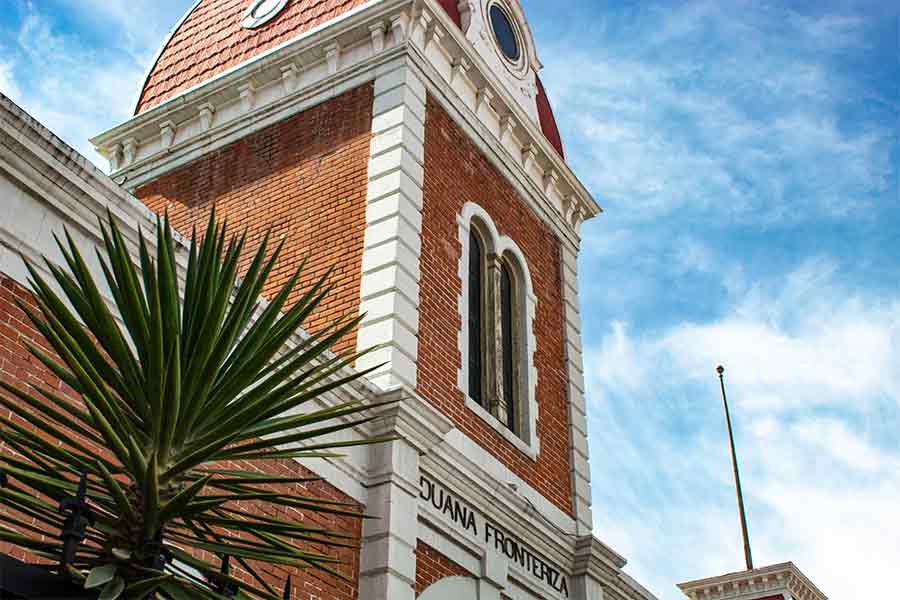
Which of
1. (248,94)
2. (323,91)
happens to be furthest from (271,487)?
(248,94)

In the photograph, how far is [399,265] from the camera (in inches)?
520

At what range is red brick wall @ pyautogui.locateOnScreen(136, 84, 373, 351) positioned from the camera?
13836 mm

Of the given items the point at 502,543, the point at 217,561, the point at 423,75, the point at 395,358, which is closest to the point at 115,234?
the point at 217,561

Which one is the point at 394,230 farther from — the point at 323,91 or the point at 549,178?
the point at 549,178

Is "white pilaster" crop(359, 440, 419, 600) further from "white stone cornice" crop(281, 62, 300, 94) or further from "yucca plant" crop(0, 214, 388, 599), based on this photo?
"white stone cornice" crop(281, 62, 300, 94)

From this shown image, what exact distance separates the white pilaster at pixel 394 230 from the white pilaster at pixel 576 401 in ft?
12.5

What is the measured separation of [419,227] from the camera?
13961mm

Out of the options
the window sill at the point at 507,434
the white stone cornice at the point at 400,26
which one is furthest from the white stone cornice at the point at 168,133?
the window sill at the point at 507,434

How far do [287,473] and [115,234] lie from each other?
484cm

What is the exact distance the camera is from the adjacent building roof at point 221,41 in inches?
657

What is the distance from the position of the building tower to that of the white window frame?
0.10 ft

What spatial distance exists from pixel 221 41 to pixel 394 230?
19.2 feet

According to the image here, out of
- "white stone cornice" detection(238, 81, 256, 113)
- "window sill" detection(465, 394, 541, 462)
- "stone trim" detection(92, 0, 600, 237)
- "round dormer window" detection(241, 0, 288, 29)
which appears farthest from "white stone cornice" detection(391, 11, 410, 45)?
"window sill" detection(465, 394, 541, 462)

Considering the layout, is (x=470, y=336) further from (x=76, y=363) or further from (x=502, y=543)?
(x=76, y=363)
